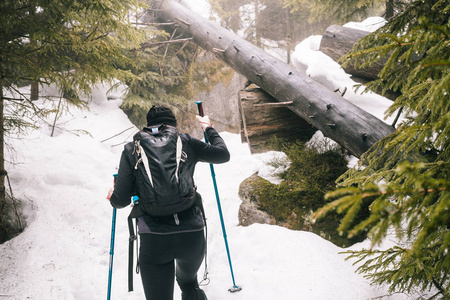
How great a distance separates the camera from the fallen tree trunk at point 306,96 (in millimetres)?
4148

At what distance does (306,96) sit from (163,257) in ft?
11.9

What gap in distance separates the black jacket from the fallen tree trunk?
2167mm

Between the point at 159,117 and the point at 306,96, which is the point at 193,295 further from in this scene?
the point at 306,96

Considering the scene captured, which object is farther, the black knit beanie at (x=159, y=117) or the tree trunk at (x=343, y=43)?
the tree trunk at (x=343, y=43)

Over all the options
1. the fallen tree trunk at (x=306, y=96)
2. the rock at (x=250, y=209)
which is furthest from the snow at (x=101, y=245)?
the fallen tree trunk at (x=306, y=96)

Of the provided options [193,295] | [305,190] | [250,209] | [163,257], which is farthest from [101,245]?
[305,190]

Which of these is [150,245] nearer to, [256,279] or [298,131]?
[256,279]

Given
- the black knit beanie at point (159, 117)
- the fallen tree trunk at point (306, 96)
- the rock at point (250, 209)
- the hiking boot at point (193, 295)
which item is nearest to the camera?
the hiking boot at point (193, 295)

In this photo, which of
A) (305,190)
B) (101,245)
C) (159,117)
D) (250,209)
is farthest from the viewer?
(101,245)

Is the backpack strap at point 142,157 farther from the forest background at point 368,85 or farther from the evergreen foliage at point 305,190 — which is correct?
the evergreen foliage at point 305,190

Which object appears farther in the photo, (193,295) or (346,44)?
(346,44)

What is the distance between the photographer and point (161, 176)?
2.66m

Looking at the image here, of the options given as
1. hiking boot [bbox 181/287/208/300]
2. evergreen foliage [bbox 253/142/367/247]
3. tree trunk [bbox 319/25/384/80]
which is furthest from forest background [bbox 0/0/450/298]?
hiking boot [bbox 181/287/208/300]

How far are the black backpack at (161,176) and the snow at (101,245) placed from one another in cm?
195
